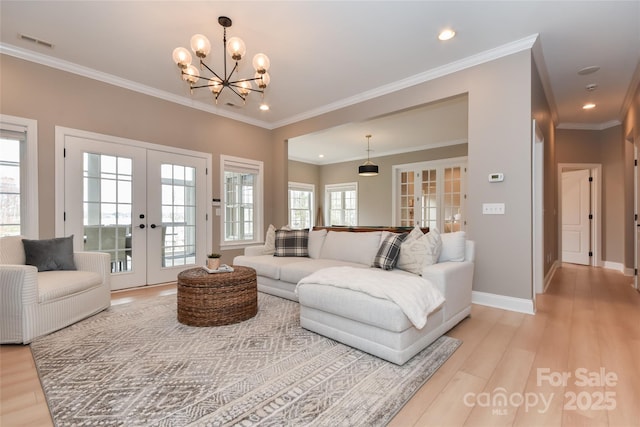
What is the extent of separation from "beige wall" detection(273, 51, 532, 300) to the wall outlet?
44mm

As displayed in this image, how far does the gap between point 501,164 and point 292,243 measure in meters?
2.67

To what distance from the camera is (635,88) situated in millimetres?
4059

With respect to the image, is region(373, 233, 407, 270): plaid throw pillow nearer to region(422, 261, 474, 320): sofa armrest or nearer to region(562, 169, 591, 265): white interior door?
region(422, 261, 474, 320): sofa armrest

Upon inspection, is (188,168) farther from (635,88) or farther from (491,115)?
(635,88)

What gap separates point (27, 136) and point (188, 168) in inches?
72.5

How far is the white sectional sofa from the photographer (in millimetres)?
2008

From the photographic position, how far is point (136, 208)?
4211 mm

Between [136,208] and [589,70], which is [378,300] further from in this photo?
[589,70]

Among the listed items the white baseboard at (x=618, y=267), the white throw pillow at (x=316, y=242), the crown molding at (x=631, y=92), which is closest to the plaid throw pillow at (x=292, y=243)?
the white throw pillow at (x=316, y=242)

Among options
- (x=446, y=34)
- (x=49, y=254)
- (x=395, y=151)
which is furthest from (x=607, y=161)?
(x=49, y=254)

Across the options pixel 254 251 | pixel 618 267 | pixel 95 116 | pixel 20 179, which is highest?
pixel 95 116

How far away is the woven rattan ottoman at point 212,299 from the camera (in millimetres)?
2656

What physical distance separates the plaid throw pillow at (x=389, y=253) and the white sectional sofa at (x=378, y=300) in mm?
113

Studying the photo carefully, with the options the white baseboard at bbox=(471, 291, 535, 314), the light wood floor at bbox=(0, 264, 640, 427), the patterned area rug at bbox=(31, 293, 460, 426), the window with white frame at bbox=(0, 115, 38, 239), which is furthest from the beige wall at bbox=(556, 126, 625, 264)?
the window with white frame at bbox=(0, 115, 38, 239)
